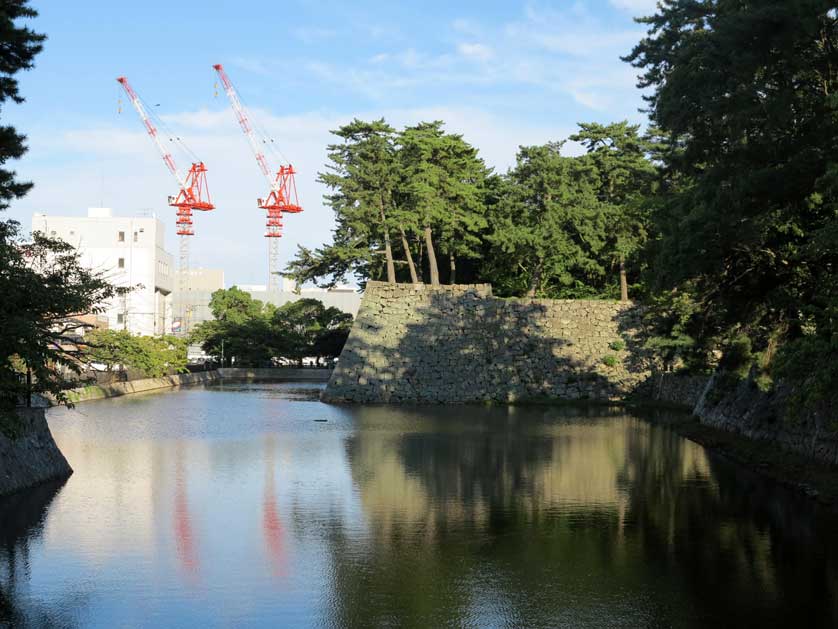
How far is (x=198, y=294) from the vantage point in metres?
144

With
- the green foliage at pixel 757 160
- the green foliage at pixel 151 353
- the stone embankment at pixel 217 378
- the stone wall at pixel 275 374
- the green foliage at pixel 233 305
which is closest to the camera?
the green foliage at pixel 757 160

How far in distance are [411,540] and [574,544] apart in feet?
7.63

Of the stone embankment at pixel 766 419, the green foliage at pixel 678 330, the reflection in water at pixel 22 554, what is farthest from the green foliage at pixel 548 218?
the reflection in water at pixel 22 554

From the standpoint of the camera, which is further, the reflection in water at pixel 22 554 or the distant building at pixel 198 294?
the distant building at pixel 198 294

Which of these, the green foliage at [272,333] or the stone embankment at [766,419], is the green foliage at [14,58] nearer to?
the stone embankment at [766,419]

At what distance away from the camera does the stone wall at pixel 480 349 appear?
147 ft

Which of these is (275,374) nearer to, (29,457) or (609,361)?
(609,361)

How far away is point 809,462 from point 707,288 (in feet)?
24.0

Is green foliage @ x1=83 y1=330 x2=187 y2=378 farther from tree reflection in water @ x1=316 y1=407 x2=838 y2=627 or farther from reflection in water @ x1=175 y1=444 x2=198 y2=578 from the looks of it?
tree reflection in water @ x1=316 y1=407 x2=838 y2=627

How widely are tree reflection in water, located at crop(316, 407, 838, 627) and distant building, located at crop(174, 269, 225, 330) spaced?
3995 inches

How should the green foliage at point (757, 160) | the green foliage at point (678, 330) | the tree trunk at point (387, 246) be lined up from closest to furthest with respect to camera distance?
the green foliage at point (757, 160) → the green foliage at point (678, 330) → the tree trunk at point (387, 246)

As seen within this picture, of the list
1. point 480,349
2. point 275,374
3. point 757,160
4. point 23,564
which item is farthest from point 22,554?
point 275,374

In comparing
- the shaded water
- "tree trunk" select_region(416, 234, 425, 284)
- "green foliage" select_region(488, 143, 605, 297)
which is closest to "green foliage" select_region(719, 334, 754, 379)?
the shaded water

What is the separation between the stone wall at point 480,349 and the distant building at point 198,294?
247 ft
